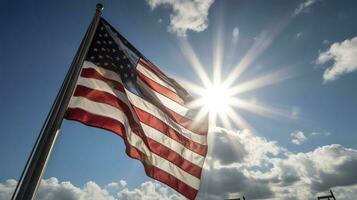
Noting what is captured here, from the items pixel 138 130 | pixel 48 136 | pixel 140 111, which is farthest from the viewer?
pixel 140 111

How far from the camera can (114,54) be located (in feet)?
20.2

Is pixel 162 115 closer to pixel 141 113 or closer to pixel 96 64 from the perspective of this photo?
pixel 141 113

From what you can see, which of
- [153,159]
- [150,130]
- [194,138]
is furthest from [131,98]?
[194,138]

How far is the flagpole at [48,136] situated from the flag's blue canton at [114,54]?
0.62 metres

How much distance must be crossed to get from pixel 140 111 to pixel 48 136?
2.38 meters

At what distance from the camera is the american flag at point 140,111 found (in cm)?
543

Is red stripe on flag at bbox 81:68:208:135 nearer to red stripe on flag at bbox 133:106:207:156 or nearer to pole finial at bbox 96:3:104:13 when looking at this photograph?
red stripe on flag at bbox 133:106:207:156

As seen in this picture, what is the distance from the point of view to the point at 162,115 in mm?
6793

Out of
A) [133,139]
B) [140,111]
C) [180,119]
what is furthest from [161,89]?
[133,139]

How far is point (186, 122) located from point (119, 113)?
2.14m

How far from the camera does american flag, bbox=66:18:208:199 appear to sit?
5426mm

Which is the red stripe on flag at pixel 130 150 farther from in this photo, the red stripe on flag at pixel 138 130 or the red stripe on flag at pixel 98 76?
the red stripe on flag at pixel 98 76

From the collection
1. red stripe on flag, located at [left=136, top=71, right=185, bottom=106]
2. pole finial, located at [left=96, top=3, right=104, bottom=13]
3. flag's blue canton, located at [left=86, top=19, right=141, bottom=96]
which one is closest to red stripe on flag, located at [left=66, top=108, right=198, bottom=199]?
flag's blue canton, located at [left=86, top=19, right=141, bottom=96]

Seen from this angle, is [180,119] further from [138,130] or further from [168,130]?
[138,130]
